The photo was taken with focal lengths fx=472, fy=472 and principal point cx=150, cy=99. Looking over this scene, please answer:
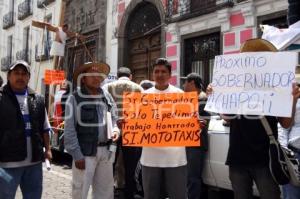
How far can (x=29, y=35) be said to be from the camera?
2686 centimetres

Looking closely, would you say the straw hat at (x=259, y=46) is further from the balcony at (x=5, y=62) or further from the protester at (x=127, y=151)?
the balcony at (x=5, y=62)

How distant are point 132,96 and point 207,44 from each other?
7.94 metres

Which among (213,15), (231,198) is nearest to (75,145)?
(231,198)

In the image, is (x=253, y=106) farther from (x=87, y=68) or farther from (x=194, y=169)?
(x=194, y=169)

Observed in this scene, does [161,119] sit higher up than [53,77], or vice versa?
[53,77]

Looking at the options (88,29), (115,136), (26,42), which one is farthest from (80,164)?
(26,42)

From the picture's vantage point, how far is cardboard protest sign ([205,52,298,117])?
144 inches

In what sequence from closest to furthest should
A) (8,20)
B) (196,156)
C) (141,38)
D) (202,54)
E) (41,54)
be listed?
1. (196,156)
2. (202,54)
3. (141,38)
4. (41,54)
5. (8,20)

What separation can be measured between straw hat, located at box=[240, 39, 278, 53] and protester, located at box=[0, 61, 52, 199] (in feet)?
6.72

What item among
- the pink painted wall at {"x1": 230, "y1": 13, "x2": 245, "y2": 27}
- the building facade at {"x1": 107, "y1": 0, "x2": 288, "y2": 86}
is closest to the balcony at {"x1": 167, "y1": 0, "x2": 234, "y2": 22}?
the building facade at {"x1": 107, "y1": 0, "x2": 288, "y2": 86}

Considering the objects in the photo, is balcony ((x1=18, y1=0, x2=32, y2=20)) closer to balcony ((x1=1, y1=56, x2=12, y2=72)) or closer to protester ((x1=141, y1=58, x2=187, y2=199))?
balcony ((x1=1, y1=56, x2=12, y2=72))

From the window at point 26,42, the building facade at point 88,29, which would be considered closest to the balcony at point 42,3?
the window at point 26,42

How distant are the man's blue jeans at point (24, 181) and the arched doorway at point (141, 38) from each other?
952cm

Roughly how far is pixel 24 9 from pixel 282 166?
83.1ft
